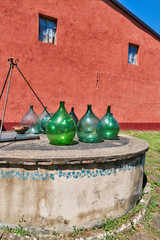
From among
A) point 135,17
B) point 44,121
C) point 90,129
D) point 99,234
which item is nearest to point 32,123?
point 44,121

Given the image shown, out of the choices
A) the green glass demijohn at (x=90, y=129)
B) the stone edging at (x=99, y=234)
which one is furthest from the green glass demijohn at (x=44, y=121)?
the stone edging at (x=99, y=234)

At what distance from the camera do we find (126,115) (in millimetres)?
8023

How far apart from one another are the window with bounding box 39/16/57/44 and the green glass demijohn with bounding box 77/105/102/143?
4.72 metres

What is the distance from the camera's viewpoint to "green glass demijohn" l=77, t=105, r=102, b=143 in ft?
7.22

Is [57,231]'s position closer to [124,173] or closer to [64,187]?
[64,187]

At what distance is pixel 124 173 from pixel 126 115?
6474 mm

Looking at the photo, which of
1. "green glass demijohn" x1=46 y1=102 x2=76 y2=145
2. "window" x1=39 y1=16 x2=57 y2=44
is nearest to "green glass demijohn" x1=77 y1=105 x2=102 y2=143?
"green glass demijohn" x1=46 y1=102 x2=76 y2=145

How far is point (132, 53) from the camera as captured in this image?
8305mm

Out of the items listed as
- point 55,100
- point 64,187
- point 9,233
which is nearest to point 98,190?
point 64,187

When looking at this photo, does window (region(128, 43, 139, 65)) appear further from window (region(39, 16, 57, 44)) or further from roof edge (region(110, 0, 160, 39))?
window (region(39, 16, 57, 44))

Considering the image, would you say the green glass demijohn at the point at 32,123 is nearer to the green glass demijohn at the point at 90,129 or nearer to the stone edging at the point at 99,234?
the green glass demijohn at the point at 90,129

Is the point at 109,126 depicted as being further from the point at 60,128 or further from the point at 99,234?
the point at 99,234

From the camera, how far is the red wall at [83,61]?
5426mm

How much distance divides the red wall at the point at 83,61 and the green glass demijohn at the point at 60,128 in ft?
12.1
